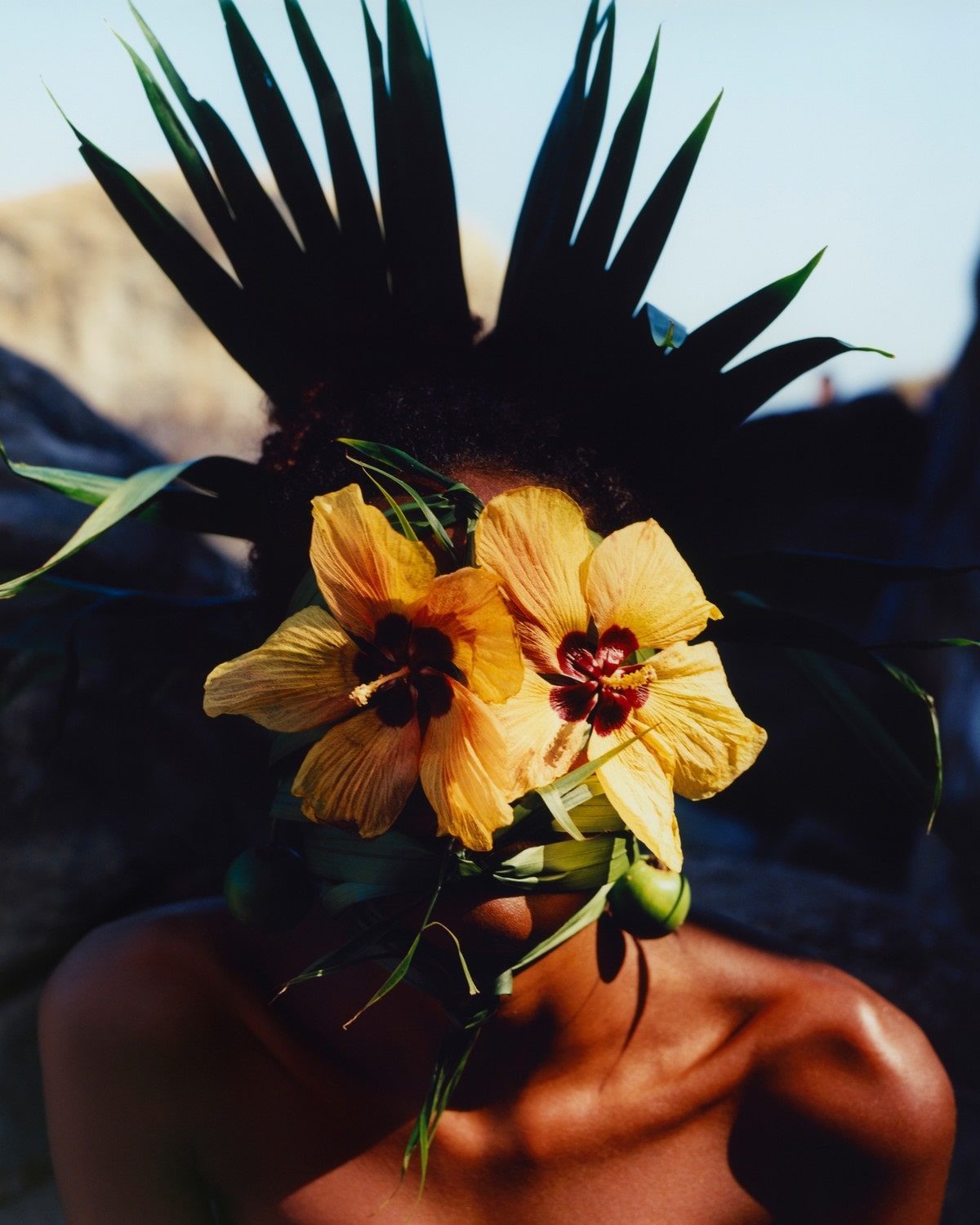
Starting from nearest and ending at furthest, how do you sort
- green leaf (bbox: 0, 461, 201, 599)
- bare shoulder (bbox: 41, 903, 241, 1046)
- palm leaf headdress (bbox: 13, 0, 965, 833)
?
1. green leaf (bbox: 0, 461, 201, 599)
2. palm leaf headdress (bbox: 13, 0, 965, 833)
3. bare shoulder (bbox: 41, 903, 241, 1046)

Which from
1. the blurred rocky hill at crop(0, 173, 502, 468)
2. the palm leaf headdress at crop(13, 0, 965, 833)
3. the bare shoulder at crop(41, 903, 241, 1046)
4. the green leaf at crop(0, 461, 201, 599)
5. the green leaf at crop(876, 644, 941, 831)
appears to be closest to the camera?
the green leaf at crop(0, 461, 201, 599)

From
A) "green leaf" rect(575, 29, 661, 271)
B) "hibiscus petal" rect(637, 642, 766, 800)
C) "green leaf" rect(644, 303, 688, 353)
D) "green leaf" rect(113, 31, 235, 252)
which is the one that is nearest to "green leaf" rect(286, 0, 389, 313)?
"green leaf" rect(113, 31, 235, 252)

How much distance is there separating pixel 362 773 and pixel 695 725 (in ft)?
1.02

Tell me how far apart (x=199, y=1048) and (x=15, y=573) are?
30.7 inches

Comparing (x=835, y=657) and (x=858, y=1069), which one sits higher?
(x=835, y=657)

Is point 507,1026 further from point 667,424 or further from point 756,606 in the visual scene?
point 667,424

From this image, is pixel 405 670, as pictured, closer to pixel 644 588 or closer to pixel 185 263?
pixel 644 588

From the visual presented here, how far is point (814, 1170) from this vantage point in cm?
139

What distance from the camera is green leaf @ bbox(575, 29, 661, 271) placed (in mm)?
1334

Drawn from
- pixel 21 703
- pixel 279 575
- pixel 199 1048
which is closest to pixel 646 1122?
pixel 199 1048

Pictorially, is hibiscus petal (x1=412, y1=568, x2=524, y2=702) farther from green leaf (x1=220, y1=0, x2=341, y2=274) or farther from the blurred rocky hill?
the blurred rocky hill

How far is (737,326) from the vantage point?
1.26 meters

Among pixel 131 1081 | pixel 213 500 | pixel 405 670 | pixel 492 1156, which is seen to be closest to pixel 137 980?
pixel 131 1081

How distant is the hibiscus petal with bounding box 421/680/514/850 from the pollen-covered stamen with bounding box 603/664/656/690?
12 centimetres
